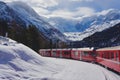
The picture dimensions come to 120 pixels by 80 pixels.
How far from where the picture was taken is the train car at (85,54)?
50969 millimetres

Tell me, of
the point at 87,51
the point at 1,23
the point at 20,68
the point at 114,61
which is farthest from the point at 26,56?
the point at 1,23

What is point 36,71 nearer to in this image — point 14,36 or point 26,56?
point 26,56

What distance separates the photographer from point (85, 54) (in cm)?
5572

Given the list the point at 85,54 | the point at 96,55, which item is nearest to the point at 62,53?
the point at 85,54

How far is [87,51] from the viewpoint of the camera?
53.4 metres

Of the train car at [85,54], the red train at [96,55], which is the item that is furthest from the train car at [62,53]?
the train car at [85,54]

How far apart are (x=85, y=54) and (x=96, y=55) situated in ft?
25.1

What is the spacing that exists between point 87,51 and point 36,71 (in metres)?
30.2

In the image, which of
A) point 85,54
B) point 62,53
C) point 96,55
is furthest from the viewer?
point 62,53

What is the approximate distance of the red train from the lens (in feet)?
99.3

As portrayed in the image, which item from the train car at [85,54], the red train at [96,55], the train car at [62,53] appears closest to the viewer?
the red train at [96,55]

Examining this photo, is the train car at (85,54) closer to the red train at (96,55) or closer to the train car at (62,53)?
the red train at (96,55)

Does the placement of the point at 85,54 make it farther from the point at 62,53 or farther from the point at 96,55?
the point at 62,53

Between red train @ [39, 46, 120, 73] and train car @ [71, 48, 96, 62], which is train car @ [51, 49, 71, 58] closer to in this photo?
red train @ [39, 46, 120, 73]
